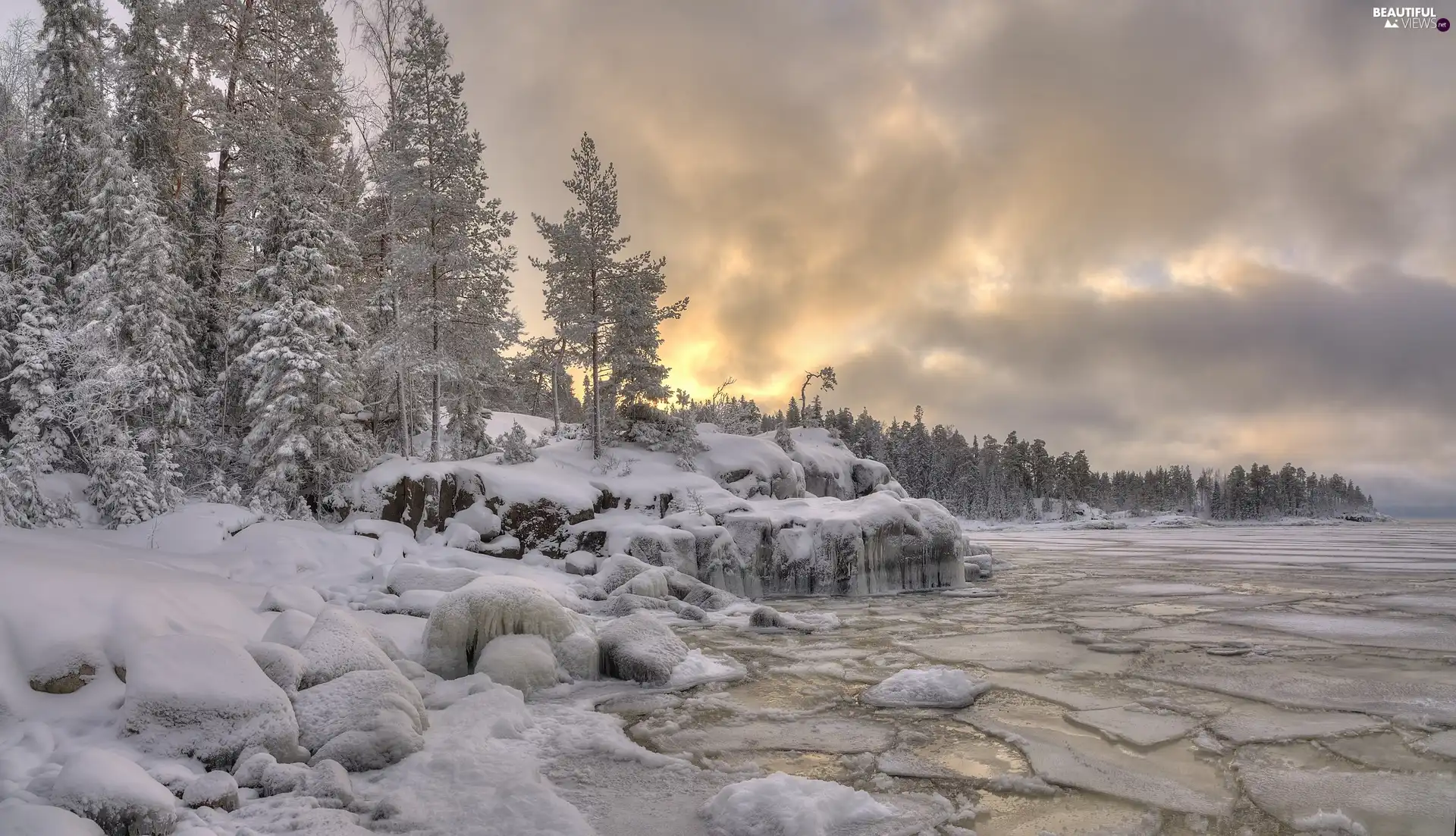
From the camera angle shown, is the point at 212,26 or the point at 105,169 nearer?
the point at 105,169

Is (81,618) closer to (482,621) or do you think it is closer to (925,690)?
(482,621)

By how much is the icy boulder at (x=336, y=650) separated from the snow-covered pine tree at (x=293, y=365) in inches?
369

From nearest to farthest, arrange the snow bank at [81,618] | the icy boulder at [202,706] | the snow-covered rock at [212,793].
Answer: the snow-covered rock at [212,793], the icy boulder at [202,706], the snow bank at [81,618]

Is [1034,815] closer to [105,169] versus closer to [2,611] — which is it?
[2,611]

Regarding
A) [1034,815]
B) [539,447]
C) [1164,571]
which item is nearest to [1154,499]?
[1164,571]

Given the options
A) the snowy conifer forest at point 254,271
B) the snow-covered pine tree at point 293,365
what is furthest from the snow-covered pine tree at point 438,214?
the snow-covered pine tree at point 293,365

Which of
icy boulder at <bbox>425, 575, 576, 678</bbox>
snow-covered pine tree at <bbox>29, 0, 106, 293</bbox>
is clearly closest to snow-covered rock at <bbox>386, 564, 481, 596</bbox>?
icy boulder at <bbox>425, 575, 576, 678</bbox>

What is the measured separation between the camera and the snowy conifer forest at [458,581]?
443 centimetres

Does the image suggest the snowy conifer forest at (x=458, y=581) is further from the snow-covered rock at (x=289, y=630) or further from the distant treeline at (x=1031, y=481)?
the distant treeline at (x=1031, y=481)

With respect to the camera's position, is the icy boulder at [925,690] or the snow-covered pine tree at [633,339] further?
the snow-covered pine tree at [633,339]

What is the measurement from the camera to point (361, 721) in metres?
5.07

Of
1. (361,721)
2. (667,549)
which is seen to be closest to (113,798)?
(361,721)

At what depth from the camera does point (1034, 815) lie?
4.20 metres

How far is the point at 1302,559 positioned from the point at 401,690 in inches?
1326
